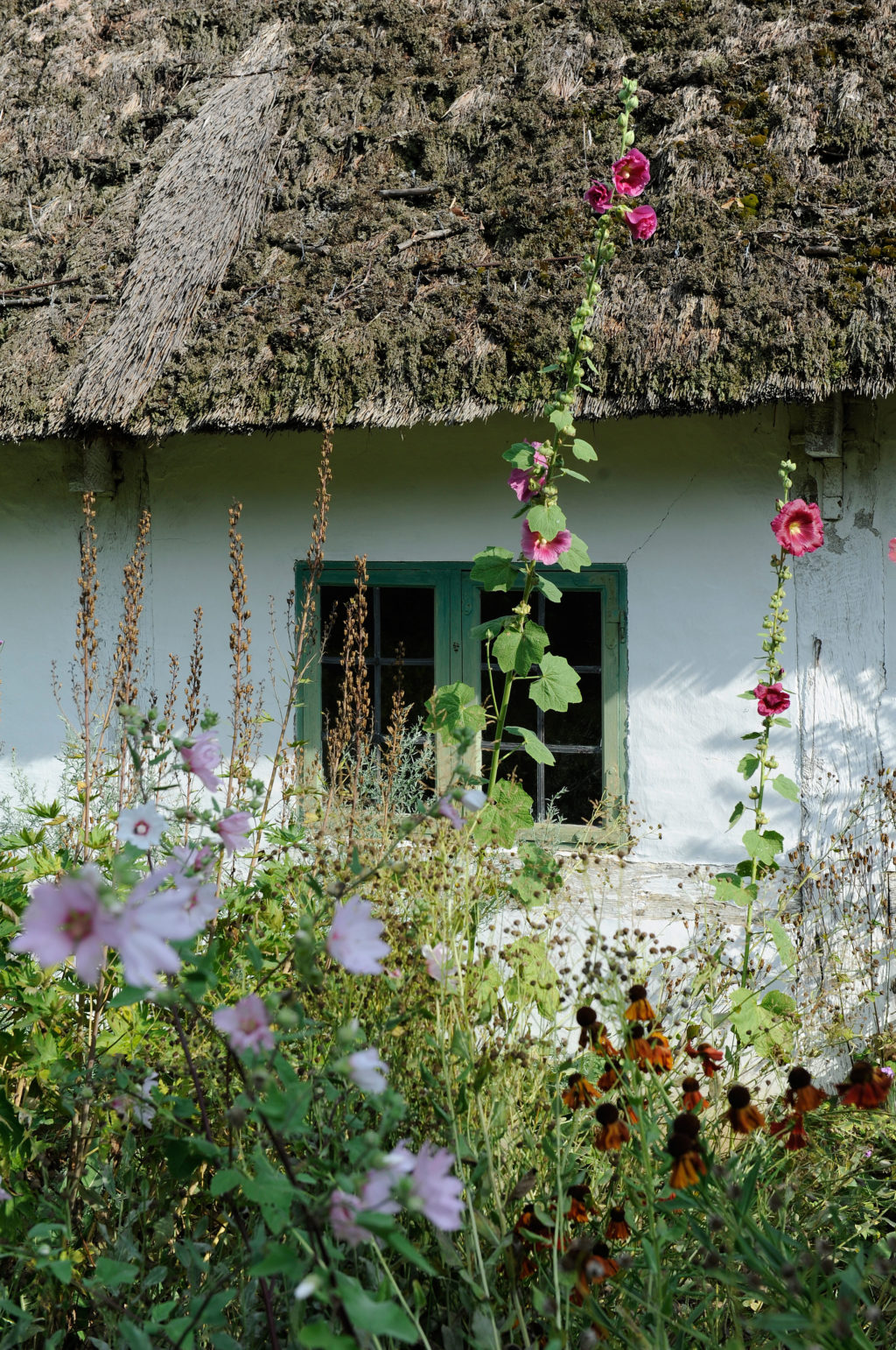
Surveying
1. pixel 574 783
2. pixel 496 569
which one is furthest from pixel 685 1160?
pixel 574 783

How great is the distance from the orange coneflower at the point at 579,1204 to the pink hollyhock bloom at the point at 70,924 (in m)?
0.84

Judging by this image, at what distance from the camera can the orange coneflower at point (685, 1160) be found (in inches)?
40.2

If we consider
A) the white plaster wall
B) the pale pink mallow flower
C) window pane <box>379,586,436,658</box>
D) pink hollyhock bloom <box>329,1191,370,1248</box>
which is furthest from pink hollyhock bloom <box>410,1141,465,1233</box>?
window pane <box>379,586,436,658</box>

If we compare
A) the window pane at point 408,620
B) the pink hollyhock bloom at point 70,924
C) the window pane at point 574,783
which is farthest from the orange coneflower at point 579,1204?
the window pane at point 408,620

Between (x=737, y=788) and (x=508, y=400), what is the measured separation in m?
1.46

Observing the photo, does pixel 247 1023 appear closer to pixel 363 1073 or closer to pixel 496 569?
pixel 363 1073

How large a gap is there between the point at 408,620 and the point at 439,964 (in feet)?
7.10

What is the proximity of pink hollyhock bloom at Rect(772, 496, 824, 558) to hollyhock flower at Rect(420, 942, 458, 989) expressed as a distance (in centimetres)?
143

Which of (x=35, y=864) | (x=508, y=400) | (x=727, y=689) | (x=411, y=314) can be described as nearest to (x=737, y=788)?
(x=727, y=689)

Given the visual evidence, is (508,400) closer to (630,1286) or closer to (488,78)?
(488,78)

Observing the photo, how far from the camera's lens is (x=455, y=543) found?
340 cm

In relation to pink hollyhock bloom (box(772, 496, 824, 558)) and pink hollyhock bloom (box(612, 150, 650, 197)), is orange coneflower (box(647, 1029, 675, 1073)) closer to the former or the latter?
pink hollyhock bloom (box(772, 496, 824, 558))

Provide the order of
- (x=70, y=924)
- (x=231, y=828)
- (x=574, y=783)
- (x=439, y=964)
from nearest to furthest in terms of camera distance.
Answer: (x=70, y=924), (x=231, y=828), (x=439, y=964), (x=574, y=783)

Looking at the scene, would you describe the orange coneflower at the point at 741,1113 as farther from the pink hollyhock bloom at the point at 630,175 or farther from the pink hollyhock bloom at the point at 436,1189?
the pink hollyhock bloom at the point at 630,175
